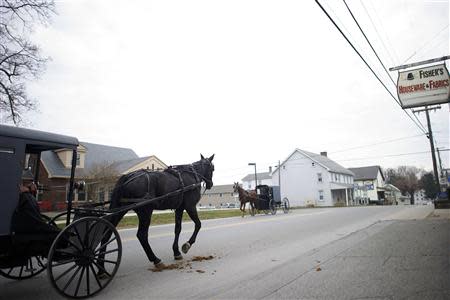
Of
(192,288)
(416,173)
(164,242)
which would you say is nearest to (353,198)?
(164,242)

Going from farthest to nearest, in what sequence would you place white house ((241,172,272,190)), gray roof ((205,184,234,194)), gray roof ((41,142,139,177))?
gray roof ((205,184,234,194)) → white house ((241,172,272,190)) → gray roof ((41,142,139,177))

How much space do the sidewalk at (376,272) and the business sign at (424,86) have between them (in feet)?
25.6

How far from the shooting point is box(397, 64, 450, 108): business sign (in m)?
14.3

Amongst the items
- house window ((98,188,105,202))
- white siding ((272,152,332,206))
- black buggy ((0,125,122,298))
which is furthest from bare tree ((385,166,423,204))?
black buggy ((0,125,122,298))

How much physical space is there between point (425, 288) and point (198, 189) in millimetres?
4949

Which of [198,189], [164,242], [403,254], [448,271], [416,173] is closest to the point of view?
[448,271]

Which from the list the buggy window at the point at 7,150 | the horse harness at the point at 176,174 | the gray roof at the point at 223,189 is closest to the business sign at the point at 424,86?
the horse harness at the point at 176,174

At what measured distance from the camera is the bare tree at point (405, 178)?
114631 mm

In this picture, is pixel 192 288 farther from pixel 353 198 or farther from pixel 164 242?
pixel 353 198

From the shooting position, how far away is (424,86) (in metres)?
14.9

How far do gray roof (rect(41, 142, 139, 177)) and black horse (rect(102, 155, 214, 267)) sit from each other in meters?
22.2

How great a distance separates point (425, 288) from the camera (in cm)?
486

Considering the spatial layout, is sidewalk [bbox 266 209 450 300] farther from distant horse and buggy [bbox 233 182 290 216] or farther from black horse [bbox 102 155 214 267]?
distant horse and buggy [bbox 233 182 290 216]

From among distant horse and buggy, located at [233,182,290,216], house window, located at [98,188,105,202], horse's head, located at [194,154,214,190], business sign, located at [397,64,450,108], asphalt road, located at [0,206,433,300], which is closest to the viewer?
asphalt road, located at [0,206,433,300]
